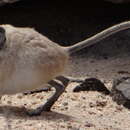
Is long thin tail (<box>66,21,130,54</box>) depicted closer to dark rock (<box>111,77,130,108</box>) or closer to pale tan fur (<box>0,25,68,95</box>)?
pale tan fur (<box>0,25,68,95</box>)

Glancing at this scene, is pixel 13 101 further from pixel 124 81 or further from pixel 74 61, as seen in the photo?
pixel 74 61

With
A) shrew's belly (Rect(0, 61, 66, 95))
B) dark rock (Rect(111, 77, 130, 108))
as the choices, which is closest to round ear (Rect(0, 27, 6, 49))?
shrew's belly (Rect(0, 61, 66, 95))

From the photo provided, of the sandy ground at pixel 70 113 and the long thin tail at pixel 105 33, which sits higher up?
the long thin tail at pixel 105 33

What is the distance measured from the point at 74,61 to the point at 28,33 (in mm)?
3376

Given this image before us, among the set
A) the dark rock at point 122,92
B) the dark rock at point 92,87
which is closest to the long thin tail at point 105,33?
the dark rock at point 122,92

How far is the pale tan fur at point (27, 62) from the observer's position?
5.13 metres

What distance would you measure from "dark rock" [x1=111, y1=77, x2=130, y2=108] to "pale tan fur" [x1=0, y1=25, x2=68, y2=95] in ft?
3.43

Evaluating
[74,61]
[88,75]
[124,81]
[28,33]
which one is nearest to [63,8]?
[74,61]

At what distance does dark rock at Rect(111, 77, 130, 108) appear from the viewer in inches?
237

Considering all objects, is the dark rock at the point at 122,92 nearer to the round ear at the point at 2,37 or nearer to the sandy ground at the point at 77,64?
the sandy ground at the point at 77,64

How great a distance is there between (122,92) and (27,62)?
54.6 inches

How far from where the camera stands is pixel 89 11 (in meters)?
10.0

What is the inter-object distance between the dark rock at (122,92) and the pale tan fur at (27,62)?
41.1 inches

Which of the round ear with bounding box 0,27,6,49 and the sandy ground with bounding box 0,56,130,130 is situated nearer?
the sandy ground with bounding box 0,56,130,130
